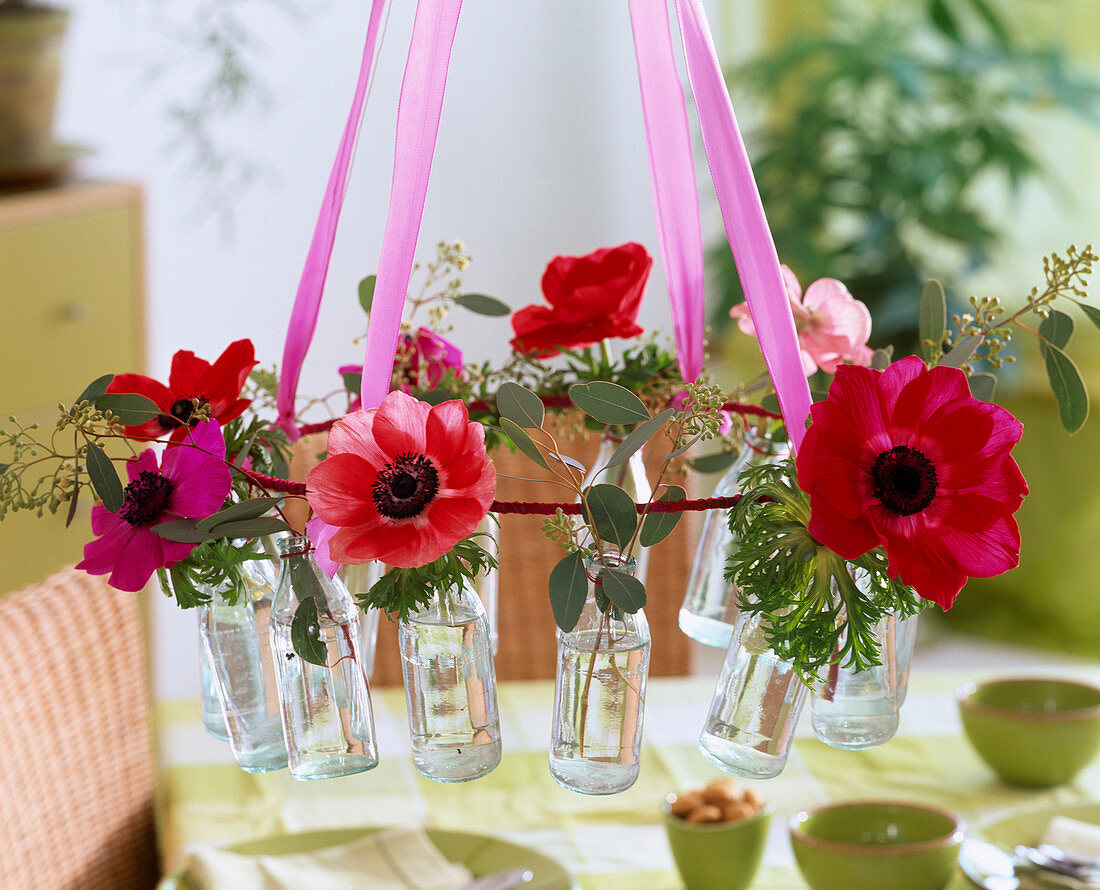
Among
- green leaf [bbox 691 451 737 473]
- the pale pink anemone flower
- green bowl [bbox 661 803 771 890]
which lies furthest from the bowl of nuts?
the pale pink anemone flower

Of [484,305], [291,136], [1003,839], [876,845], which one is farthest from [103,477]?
[291,136]

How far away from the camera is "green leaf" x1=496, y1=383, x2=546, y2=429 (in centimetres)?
48

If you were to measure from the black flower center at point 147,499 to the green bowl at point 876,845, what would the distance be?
2.27 ft

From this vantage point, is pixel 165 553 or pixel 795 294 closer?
pixel 165 553

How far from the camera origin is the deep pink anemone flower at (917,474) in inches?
18.2

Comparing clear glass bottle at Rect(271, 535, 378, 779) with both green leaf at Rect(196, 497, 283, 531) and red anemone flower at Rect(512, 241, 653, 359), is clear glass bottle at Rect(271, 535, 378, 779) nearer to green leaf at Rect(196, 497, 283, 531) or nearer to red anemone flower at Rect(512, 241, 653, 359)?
green leaf at Rect(196, 497, 283, 531)

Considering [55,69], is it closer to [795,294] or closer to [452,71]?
[452,71]

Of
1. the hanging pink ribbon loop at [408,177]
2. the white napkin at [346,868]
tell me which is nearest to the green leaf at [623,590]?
the hanging pink ribbon loop at [408,177]

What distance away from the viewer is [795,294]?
67 cm

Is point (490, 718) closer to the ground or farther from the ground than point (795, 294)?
closer to the ground

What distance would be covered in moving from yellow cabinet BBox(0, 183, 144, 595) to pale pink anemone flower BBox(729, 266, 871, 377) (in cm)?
132

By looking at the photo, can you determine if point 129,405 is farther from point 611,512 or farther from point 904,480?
point 904,480

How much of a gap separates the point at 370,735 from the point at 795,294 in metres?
0.33

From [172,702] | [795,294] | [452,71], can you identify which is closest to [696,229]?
Answer: [795,294]
